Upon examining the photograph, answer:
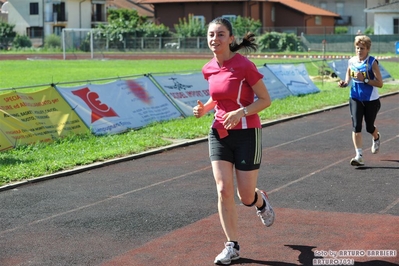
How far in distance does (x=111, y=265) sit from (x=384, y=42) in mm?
60893

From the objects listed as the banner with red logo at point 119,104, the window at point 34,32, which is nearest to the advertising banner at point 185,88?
the banner with red logo at point 119,104

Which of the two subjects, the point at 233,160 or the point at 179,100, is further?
the point at 179,100

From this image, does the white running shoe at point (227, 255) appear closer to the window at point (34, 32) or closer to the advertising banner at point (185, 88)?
the advertising banner at point (185, 88)

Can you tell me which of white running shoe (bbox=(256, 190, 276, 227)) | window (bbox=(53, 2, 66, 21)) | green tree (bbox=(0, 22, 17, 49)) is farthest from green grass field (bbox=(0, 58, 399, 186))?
window (bbox=(53, 2, 66, 21))

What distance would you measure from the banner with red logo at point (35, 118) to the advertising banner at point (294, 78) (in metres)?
10.5

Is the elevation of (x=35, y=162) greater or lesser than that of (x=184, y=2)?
lesser

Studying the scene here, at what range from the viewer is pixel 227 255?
686 cm

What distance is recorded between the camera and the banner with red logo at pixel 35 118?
550 inches

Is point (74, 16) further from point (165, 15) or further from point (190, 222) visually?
point (190, 222)

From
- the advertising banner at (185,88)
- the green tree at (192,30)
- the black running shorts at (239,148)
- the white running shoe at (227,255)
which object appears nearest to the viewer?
the white running shoe at (227,255)

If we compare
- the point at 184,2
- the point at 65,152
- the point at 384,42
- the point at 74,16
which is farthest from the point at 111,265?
the point at 74,16

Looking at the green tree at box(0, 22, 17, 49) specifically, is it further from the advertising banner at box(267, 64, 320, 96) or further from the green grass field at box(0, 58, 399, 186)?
the green grass field at box(0, 58, 399, 186)

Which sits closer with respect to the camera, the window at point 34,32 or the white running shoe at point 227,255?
the white running shoe at point 227,255

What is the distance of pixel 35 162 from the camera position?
12.5 metres
